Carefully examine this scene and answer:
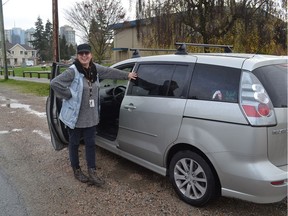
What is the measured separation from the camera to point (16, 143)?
6.14 meters

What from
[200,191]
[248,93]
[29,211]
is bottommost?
[29,211]

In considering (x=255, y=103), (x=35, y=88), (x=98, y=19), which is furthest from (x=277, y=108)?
(x=98, y=19)

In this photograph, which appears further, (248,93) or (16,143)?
(16,143)

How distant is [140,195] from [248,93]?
1769mm

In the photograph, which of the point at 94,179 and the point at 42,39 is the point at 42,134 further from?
the point at 42,39

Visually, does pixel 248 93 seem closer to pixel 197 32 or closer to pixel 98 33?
pixel 197 32

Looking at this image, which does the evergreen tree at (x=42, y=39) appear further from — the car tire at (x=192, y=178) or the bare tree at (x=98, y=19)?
the car tire at (x=192, y=178)

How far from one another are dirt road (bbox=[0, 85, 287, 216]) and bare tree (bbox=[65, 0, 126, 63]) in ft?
77.8

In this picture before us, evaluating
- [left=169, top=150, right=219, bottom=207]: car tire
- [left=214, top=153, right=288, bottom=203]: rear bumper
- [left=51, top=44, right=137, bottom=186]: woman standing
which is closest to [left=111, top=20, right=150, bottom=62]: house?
[left=51, top=44, right=137, bottom=186]: woman standing

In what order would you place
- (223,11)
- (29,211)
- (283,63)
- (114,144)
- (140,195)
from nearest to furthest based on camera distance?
(283,63)
(29,211)
(140,195)
(114,144)
(223,11)

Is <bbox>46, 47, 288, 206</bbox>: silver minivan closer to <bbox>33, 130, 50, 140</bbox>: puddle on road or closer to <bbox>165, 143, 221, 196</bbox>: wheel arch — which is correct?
<bbox>165, 143, 221, 196</bbox>: wheel arch

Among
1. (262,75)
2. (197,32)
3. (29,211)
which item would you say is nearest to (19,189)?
(29,211)

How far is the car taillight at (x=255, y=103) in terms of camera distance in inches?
110

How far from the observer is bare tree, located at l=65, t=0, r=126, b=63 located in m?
27.9
